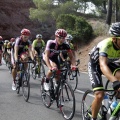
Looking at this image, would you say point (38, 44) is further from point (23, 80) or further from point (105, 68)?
point (105, 68)

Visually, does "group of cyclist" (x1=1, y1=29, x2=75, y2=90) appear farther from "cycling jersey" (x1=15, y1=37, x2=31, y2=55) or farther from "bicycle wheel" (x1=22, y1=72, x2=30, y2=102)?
"bicycle wheel" (x1=22, y1=72, x2=30, y2=102)

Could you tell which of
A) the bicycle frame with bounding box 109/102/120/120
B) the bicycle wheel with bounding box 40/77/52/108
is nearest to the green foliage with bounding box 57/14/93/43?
the bicycle wheel with bounding box 40/77/52/108

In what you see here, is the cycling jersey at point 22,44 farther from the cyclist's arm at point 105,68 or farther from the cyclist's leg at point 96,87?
the cyclist's arm at point 105,68

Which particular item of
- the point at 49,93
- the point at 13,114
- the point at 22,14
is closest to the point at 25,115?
the point at 13,114

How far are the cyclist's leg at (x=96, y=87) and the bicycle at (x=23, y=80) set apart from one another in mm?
3300

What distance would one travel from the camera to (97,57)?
4.89 m

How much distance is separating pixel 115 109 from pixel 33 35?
42.5 metres

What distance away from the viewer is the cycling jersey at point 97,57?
458cm

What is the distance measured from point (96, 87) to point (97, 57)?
0.55 metres

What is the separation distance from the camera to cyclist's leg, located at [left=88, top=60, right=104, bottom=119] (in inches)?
179

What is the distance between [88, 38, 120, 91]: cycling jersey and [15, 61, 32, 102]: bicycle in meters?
3.29

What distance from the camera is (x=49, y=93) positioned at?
6.75 metres

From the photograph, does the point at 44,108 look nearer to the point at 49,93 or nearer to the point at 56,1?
the point at 49,93

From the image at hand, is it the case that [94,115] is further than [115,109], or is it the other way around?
[94,115]
